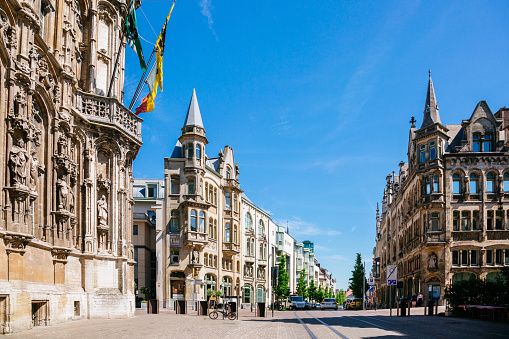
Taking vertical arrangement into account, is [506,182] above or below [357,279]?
above

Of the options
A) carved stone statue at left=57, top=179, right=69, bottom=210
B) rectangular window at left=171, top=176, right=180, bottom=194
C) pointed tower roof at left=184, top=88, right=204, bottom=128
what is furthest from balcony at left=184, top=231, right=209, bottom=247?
carved stone statue at left=57, top=179, right=69, bottom=210

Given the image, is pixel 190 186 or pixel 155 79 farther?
pixel 190 186

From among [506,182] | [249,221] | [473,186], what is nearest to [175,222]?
[249,221]

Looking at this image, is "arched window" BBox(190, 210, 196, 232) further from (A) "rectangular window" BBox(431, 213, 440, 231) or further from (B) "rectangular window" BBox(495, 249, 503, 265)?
(B) "rectangular window" BBox(495, 249, 503, 265)

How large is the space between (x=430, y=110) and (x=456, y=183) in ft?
24.4

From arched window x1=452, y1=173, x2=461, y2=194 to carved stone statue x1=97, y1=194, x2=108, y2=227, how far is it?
33781mm

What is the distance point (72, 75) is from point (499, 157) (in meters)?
39.2

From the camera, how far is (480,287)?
3080 cm

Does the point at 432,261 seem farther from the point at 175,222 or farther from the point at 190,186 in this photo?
the point at 175,222

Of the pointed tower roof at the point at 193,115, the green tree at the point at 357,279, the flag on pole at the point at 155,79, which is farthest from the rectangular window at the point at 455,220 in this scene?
the green tree at the point at 357,279

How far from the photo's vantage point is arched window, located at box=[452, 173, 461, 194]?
50.1 metres

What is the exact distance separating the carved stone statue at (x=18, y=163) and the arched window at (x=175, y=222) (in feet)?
117

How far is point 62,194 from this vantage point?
23.8 meters

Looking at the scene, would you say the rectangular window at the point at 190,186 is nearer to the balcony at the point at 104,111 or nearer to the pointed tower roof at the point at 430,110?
the pointed tower roof at the point at 430,110
